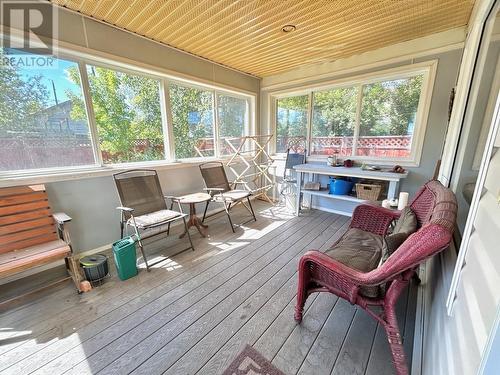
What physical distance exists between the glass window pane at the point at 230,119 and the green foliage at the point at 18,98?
94.4 inches

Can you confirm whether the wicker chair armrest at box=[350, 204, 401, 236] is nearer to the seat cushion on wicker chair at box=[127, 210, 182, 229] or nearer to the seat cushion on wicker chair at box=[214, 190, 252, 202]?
the seat cushion on wicker chair at box=[214, 190, 252, 202]

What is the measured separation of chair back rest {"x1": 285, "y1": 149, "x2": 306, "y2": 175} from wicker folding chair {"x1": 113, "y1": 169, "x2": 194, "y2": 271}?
2307 millimetres

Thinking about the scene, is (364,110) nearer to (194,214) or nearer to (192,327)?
(194,214)

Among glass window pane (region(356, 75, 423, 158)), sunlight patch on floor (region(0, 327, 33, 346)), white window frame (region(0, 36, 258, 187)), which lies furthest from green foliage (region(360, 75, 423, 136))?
sunlight patch on floor (region(0, 327, 33, 346))

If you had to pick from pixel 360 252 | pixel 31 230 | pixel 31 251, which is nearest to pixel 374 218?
pixel 360 252

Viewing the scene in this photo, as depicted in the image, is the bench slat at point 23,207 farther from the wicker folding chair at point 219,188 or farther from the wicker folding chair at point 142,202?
the wicker folding chair at point 219,188

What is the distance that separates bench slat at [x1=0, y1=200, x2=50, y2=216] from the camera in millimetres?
1838

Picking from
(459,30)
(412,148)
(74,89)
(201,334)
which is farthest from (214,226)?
A: (459,30)

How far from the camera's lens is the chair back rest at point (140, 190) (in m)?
2.50

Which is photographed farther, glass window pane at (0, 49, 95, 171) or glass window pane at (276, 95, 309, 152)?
glass window pane at (276, 95, 309, 152)

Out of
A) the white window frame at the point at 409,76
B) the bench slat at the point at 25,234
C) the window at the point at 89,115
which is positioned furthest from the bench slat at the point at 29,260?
the white window frame at the point at 409,76

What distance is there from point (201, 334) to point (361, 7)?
127 inches

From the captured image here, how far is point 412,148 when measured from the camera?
293cm

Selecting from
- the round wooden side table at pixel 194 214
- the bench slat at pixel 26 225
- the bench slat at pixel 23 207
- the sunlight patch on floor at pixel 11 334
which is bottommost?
the sunlight patch on floor at pixel 11 334
